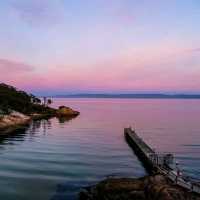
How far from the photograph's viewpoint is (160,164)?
44094 mm

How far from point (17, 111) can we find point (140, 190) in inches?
3782

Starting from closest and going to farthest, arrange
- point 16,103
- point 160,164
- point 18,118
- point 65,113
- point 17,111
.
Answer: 1. point 160,164
2. point 18,118
3. point 17,111
4. point 16,103
5. point 65,113

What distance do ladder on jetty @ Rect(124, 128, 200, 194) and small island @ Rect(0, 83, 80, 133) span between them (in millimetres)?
35023

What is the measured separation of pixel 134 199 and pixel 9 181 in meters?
16.8

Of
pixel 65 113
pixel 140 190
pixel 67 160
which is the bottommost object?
pixel 67 160

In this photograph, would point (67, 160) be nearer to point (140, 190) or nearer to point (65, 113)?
point (140, 190)

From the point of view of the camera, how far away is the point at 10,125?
9675 cm

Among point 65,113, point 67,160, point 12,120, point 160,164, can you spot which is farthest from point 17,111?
point 160,164

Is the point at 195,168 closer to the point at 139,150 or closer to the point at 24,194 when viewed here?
the point at 139,150

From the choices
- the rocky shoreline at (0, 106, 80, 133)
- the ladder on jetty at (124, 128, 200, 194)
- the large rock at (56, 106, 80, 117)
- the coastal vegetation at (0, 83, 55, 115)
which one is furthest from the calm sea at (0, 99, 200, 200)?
the large rock at (56, 106, 80, 117)

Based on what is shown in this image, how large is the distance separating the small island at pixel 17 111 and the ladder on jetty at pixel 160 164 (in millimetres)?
35023

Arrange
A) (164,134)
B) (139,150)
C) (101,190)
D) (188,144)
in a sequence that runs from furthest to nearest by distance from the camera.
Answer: (164,134)
(188,144)
(139,150)
(101,190)

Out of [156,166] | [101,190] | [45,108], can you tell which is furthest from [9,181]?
[45,108]

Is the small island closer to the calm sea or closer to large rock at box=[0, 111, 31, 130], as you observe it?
large rock at box=[0, 111, 31, 130]
